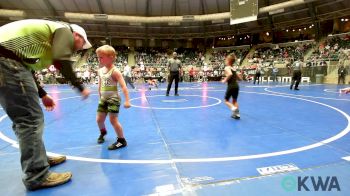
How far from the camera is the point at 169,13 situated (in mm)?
29188

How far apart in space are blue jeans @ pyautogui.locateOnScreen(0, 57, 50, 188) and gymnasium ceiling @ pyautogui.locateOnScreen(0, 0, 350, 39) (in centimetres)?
2654

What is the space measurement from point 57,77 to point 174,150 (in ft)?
74.5

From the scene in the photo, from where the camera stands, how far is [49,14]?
26734 millimetres

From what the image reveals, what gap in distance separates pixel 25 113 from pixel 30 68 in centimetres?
45

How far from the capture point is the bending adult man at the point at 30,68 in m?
2.17

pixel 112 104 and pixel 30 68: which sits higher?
pixel 30 68

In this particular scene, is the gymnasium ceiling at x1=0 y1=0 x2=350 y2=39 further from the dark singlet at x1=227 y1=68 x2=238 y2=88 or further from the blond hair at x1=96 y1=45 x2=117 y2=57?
the blond hair at x1=96 y1=45 x2=117 y2=57

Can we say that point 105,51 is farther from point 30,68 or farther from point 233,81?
point 233,81

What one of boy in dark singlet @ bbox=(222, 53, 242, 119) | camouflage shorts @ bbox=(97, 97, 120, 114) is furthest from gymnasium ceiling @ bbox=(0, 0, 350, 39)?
camouflage shorts @ bbox=(97, 97, 120, 114)

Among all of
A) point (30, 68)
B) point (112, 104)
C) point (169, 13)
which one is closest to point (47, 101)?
point (30, 68)

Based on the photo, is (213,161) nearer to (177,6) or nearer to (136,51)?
(177,6)

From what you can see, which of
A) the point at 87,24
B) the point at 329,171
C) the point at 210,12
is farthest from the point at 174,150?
the point at 87,24

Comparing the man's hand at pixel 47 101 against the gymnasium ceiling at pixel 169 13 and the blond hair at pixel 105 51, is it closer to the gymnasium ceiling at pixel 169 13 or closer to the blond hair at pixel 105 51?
the blond hair at pixel 105 51

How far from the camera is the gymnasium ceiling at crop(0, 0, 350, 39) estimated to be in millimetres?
Result: 25125
